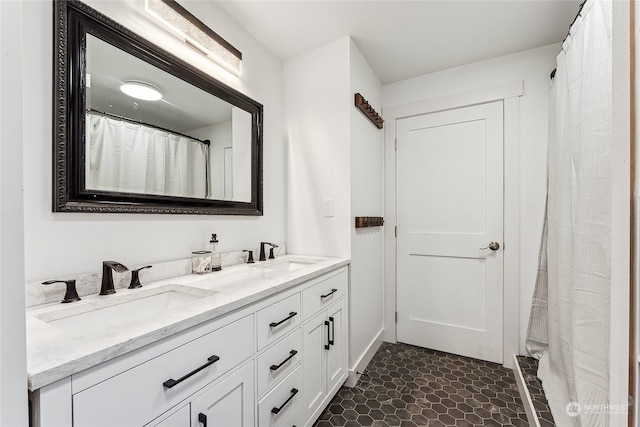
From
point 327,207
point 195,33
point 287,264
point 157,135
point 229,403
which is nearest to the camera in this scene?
point 229,403

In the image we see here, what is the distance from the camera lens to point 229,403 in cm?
96

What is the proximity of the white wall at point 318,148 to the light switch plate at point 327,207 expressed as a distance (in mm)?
29

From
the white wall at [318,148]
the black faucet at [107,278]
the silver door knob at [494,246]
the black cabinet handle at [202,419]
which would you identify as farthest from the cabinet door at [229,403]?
the silver door knob at [494,246]

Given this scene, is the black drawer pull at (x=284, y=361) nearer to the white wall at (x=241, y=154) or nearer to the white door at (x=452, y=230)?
the white wall at (x=241, y=154)

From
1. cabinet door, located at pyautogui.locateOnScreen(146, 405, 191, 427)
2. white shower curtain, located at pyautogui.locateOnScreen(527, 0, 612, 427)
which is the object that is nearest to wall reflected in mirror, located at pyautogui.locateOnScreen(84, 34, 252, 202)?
cabinet door, located at pyautogui.locateOnScreen(146, 405, 191, 427)

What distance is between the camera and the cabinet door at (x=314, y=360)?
1415mm

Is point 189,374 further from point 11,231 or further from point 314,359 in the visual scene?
point 314,359

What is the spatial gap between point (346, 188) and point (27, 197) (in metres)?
1.54

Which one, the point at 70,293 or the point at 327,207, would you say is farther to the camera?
the point at 327,207

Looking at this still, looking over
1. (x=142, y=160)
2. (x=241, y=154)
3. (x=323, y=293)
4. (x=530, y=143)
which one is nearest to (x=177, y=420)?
(x=323, y=293)

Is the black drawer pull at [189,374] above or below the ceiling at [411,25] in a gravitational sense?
below

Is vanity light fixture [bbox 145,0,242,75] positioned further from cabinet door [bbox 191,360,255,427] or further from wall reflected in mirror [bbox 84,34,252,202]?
cabinet door [bbox 191,360,255,427]

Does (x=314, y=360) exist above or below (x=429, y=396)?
above

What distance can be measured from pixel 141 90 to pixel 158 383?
3.94ft
